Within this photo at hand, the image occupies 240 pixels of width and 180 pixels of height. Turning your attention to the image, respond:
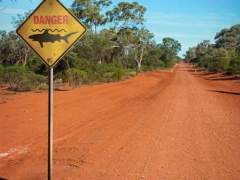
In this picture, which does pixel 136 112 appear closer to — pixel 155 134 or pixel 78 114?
pixel 78 114

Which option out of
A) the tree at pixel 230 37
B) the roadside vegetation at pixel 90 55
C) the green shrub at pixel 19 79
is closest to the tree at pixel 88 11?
the roadside vegetation at pixel 90 55

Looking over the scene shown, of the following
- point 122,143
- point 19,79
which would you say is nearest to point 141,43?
point 19,79

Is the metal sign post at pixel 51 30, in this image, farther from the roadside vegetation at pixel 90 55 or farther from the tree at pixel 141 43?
the tree at pixel 141 43

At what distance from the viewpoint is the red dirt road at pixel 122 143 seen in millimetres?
6910

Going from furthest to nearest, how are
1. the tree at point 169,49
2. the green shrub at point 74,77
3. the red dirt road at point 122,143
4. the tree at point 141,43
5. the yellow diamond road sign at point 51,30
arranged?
1. the tree at point 169,49
2. the tree at point 141,43
3. the green shrub at point 74,77
4. the red dirt road at point 122,143
5. the yellow diamond road sign at point 51,30

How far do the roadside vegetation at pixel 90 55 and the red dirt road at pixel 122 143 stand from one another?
116 inches

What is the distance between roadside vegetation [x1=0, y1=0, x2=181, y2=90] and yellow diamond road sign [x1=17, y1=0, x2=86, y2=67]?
8019 millimetres

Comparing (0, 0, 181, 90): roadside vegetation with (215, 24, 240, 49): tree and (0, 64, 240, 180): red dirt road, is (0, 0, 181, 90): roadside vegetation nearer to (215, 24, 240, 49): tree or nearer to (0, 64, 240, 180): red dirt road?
(0, 64, 240, 180): red dirt road

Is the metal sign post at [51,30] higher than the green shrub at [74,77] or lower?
higher

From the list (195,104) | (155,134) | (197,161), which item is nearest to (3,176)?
(197,161)

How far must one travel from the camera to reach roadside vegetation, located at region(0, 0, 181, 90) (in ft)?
89.4

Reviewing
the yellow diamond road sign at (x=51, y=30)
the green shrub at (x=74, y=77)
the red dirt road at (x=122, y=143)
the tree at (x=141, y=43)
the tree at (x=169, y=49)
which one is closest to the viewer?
the yellow diamond road sign at (x=51, y=30)

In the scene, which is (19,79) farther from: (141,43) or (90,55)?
(141,43)

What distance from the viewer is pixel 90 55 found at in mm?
38719
